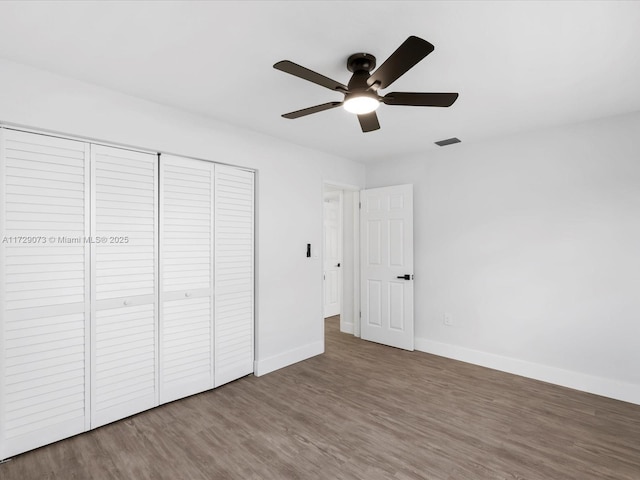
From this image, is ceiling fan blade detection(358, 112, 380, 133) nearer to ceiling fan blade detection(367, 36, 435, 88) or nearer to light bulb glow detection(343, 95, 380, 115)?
light bulb glow detection(343, 95, 380, 115)

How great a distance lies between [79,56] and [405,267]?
3760 mm

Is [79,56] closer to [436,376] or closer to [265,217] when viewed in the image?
[265,217]

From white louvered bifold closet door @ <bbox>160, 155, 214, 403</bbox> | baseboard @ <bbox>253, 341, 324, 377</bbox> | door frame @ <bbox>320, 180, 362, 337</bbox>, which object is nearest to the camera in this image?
white louvered bifold closet door @ <bbox>160, 155, 214, 403</bbox>

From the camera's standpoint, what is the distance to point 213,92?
2.54 metres

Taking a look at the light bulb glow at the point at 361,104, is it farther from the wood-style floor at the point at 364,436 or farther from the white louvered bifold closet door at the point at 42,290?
the wood-style floor at the point at 364,436

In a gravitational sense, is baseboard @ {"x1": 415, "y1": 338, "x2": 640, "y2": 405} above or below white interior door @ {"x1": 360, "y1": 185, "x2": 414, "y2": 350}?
below

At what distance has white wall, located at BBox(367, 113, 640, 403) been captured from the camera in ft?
9.78

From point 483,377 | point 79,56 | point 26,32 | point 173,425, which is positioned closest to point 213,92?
point 79,56

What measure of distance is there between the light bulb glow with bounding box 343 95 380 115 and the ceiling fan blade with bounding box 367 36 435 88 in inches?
3.4

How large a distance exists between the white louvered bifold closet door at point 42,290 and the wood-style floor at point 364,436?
0.83ft

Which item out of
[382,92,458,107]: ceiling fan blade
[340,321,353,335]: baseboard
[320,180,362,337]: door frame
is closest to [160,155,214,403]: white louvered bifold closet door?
[382,92,458,107]: ceiling fan blade

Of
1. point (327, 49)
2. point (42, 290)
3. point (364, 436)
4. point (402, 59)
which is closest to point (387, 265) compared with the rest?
point (364, 436)

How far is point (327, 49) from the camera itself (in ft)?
6.36

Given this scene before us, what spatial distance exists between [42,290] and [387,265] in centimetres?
358
